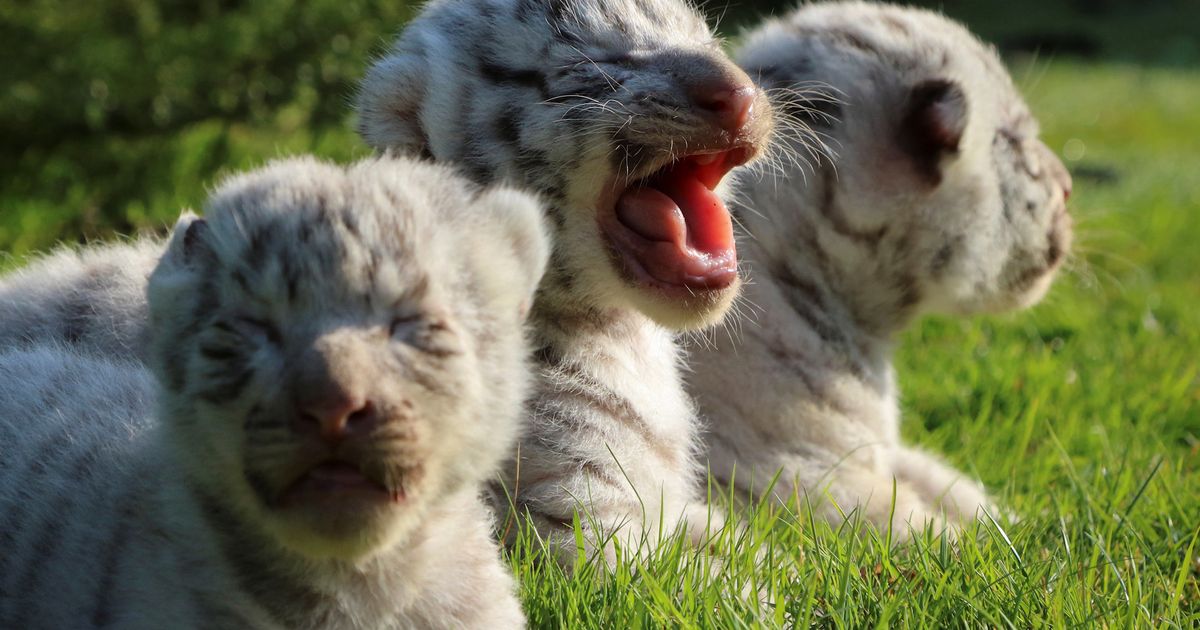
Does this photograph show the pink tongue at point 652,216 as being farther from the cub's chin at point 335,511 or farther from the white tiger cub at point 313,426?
the cub's chin at point 335,511

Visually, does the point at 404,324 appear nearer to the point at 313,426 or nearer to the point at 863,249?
the point at 313,426

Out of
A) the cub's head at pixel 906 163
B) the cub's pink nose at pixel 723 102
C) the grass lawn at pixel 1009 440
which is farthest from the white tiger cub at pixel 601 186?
the cub's head at pixel 906 163

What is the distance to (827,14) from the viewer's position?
485 cm

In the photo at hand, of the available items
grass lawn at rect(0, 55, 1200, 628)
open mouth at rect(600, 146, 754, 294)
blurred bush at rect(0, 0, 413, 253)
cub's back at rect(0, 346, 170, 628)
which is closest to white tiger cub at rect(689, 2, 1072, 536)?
grass lawn at rect(0, 55, 1200, 628)

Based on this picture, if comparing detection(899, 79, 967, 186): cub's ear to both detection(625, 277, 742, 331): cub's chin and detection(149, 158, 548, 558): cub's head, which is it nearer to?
detection(625, 277, 742, 331): cub's chin

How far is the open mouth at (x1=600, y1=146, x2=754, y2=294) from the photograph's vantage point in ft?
11.2

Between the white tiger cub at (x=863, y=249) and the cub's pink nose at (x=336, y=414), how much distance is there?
1980 mm

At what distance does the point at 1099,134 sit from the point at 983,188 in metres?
11.5

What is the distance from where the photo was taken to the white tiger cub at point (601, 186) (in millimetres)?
3412

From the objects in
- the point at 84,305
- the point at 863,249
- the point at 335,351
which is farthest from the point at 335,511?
the point at 863,249

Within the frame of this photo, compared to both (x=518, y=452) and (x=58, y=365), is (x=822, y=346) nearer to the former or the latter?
(x=518, y=452)

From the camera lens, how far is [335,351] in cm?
232

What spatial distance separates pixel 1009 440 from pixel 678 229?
234 cm

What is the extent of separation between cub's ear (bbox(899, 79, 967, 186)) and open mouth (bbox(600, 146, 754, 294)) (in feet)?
3.57
